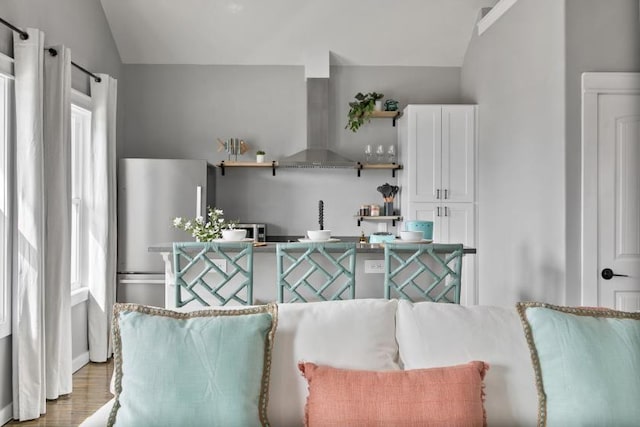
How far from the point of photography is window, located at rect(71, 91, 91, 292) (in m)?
4.37

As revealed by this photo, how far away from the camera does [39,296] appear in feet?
10.8

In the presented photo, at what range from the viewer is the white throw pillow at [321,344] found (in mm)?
1765

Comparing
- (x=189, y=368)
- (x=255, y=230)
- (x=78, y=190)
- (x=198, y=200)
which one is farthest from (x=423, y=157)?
(x=189, y=368)

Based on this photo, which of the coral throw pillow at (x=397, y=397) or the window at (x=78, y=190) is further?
the window at (x=78, y=190)

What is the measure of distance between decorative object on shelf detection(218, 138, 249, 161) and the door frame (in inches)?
130

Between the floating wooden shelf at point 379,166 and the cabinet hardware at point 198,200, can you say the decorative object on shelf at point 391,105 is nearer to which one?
the floating wooden shelf at point 379,166

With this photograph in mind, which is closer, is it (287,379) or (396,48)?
(287,379)

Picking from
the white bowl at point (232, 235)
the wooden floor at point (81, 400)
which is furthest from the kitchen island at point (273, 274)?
the wooden floor at point (81, 400)

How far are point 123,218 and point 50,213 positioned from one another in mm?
1237

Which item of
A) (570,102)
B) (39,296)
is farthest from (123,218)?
(570,102)

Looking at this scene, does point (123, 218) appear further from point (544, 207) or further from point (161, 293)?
point (544, 207)

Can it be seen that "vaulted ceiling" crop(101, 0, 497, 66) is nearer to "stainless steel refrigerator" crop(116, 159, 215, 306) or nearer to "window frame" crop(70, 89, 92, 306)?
"window frame" crop(70, 89, 92, 306)

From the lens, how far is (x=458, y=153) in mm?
5066

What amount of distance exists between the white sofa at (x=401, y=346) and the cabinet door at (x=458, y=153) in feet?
10.6
